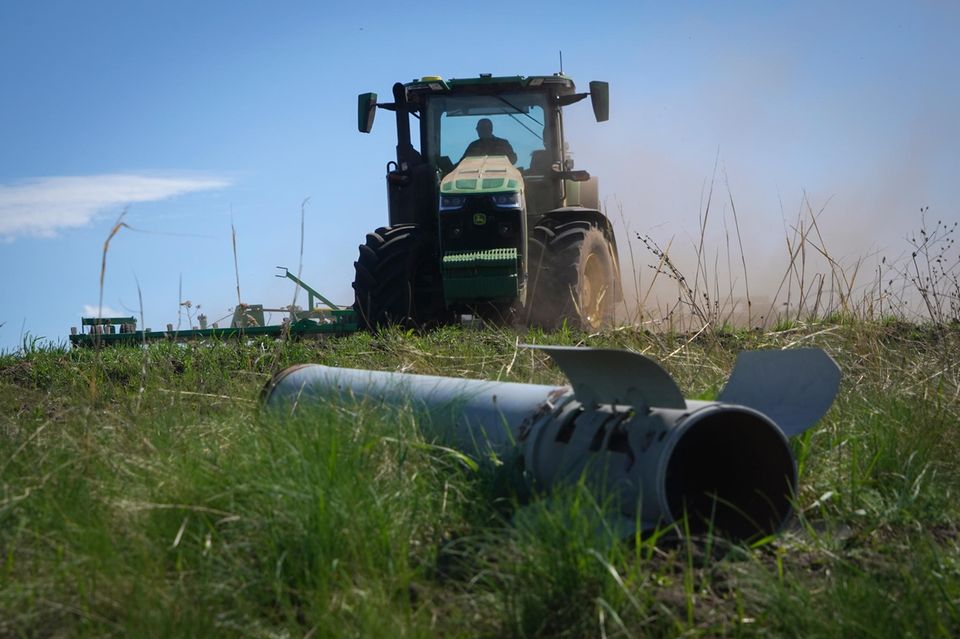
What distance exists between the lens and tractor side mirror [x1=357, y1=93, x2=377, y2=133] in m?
8.67

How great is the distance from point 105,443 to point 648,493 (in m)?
1.65

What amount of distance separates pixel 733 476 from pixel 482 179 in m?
5.60

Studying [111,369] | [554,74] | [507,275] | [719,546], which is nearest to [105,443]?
[719,546]

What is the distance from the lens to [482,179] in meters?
8.01

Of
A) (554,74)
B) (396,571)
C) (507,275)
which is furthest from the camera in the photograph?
(554,74)

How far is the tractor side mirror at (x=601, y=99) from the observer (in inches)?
339

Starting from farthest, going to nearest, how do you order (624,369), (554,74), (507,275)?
(554,74) < (507,275) < (624,369)

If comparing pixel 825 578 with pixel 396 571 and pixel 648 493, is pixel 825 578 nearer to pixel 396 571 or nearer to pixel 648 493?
pixel 648 493

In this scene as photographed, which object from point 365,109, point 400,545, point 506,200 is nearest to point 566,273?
point 506,200

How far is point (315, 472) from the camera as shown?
7.51 ft

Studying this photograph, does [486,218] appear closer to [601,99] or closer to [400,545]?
[601,99]

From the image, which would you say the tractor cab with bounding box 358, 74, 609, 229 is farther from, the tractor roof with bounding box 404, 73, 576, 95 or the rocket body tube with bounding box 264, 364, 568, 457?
the rocket body tube with bounding box 264, 364, 568, 457

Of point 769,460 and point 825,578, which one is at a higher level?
point 769,460

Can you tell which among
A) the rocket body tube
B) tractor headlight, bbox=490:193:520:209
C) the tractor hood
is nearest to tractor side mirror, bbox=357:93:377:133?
the tractor hood
